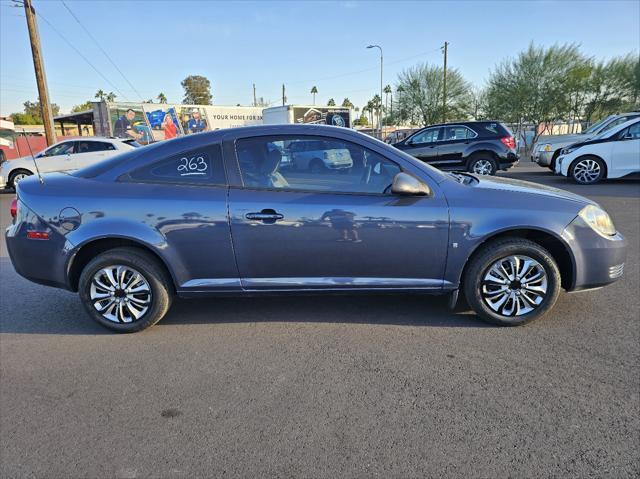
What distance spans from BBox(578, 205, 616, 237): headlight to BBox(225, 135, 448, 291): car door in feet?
3.74

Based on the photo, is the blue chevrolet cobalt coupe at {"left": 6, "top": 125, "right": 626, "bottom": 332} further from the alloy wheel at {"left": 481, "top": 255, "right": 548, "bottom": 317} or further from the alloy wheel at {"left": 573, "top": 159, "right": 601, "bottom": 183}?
the alloy wheel at {"left": 573, "top": 159, "right": 601, "bottom": 183}

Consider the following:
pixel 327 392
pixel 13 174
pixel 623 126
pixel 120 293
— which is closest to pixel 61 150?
pixel 13 174

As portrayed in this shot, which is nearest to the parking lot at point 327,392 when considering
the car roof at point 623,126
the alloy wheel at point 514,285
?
the alloy wheel at point 514,285

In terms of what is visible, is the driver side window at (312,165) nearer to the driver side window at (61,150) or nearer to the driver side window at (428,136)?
the driver side window at (428,136)

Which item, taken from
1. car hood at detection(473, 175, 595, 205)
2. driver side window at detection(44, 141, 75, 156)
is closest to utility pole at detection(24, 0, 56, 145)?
driver side window at detection(44, 141, 75, 156)

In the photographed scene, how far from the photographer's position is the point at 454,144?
1266cm

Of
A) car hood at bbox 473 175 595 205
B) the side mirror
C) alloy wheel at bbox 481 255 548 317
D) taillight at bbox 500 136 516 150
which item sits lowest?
alloy wheel at bbox 481 255 548 317

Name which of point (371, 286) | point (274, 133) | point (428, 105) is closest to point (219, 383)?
point (371, 286)

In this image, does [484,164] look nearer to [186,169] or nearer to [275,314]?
[275,314]

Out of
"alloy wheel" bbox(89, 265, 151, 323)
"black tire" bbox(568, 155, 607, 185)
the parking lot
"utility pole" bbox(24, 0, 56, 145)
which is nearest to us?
the parking lot

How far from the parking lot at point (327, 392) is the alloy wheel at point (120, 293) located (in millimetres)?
195

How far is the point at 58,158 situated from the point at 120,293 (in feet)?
38.7

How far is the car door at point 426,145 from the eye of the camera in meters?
12.9

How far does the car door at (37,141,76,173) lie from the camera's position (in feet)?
42.9
